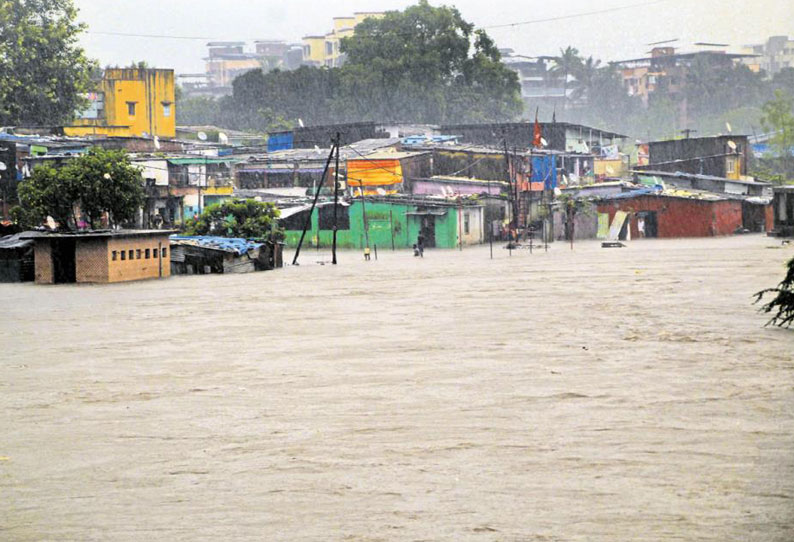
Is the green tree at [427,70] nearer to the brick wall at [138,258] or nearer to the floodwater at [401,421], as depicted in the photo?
the brick wall at [138,258]

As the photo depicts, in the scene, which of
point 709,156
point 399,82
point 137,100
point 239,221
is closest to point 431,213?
point 239,221

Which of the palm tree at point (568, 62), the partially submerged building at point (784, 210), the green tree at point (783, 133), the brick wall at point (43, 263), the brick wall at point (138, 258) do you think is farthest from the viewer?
the palm tree at point (568, 62)

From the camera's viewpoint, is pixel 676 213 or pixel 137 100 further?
pixel 137 100

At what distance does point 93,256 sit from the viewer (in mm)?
34188

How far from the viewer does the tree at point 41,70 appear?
63.1 meters

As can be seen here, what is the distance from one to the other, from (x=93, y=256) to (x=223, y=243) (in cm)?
616

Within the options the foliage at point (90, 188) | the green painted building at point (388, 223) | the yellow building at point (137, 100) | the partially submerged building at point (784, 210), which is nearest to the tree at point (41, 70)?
the yellow building at point (137, 100)

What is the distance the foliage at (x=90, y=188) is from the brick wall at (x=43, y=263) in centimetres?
394

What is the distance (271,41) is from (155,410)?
168m

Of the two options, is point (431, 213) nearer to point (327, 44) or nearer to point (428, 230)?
point (428, 230)

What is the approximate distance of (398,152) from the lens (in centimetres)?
5844

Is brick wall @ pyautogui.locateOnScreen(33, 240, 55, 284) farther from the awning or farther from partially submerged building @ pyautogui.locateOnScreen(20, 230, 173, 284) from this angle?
the awning

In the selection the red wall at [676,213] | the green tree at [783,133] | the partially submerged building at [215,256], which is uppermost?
the green tree at [783,133]

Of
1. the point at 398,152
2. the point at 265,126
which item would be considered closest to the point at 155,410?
the point at 398,152
